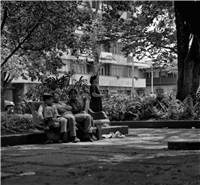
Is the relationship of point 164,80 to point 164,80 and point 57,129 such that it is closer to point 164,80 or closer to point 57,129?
point 164,80

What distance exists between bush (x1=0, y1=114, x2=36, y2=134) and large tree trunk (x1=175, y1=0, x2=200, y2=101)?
34.3 ft

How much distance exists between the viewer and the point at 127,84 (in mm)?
80000

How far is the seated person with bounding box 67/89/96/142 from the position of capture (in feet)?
43.0

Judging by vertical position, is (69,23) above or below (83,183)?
above

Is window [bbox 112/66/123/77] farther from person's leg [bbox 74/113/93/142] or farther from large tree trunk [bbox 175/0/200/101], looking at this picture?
person's leg [bbox 74/113/93/142]

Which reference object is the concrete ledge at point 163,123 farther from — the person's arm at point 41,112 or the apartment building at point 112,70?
the apartment building at point 112,70

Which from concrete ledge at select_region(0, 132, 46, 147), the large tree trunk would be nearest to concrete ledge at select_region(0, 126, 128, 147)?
concrete ledge at select_region(0, 132, 46, 147)

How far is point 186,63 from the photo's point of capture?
23156 mm

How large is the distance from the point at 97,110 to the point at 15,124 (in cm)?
255

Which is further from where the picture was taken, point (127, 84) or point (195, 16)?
point (127, 84)

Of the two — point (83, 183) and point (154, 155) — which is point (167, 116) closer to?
point (154, 155)

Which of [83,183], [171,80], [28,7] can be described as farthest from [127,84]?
[83,183]

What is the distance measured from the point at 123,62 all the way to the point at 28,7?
2393 inches

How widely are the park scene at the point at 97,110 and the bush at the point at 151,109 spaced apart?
4 centimetres
